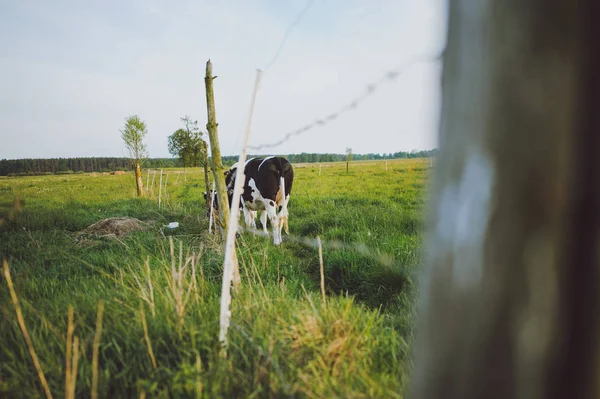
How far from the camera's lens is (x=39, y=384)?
1526 millimetres

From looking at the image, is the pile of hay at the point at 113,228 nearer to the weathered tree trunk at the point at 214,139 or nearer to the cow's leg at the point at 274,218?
the cow's leg at the point at 274,218

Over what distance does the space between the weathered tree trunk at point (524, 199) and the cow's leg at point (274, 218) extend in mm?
5667

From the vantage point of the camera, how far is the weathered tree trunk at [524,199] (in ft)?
1.81

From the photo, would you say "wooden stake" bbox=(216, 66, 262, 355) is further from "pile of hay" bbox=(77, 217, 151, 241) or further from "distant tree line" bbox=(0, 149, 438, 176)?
"distant tree line" bbox=(0, 149, 438, 176)

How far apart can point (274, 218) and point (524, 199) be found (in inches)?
264

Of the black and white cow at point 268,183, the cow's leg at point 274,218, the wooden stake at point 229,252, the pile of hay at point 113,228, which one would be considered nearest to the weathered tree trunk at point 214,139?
the wooden stake at point 229,252

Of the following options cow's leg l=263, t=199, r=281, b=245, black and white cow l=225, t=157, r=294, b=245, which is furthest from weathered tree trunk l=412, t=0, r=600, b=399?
black and white cow l=225, t=157, r=294, b=245

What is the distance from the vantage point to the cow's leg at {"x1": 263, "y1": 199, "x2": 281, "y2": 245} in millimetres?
6405

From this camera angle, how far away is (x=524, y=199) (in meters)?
0.59

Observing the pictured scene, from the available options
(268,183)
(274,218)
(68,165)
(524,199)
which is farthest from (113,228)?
(68,165)

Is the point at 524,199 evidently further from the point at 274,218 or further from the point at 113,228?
the point at 113,228

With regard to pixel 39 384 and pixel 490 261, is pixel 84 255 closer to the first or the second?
pixel 39 384

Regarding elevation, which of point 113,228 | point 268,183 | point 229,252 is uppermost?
point 268,183

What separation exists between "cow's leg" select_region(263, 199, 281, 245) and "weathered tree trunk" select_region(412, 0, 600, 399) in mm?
5667
